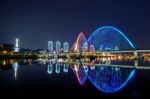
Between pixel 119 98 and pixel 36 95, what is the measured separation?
16.6 feet

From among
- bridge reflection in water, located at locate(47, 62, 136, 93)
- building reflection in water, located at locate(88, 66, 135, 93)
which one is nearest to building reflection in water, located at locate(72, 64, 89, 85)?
bridge reflection in water, located at locate(47, 62, 136, 93)

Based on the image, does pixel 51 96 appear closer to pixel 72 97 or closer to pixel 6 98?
pixel 72 97

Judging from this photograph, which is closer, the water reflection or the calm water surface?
the calm water surface

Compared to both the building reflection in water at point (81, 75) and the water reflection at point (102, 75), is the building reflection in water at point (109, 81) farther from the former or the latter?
the building reflection in water at point (81, 75)

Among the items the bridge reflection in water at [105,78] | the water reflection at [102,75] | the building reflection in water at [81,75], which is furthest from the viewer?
the building reflection in water at [81,75]

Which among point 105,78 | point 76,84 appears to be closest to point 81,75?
point 105,78

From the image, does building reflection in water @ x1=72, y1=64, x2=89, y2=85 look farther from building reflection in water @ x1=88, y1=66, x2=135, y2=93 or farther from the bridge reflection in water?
building reflection in water @ x1=88, y1=66, x2=135, y2=93

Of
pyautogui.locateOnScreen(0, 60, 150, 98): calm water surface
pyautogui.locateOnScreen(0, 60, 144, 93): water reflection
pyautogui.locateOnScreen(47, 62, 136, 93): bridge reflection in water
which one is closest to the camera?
pyautogui.locateOnScreen(0, 60, 150, 98): calm water surface

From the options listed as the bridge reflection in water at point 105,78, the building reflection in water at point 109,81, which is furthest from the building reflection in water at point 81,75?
the building reflection in water at point 109,81

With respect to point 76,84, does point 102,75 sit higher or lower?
higher

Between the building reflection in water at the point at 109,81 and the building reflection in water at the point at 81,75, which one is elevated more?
the building reflection in water at the point at 81,75

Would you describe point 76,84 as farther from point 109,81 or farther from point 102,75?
point 102,75

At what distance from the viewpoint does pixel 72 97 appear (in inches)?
638

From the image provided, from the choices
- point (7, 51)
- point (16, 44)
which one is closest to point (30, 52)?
point (16, 44)
